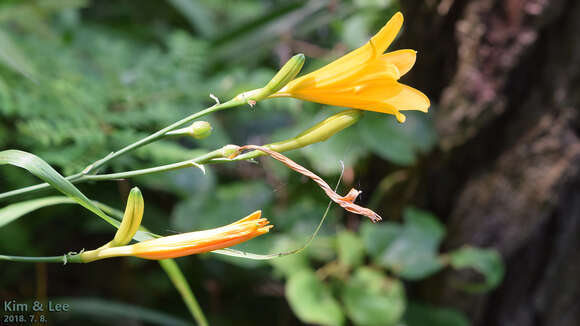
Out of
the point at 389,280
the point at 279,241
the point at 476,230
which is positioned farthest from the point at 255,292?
the point at 476,230

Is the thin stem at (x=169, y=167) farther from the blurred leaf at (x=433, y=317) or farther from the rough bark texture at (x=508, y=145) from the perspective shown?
the blurred leaf at (x=433, y=317)

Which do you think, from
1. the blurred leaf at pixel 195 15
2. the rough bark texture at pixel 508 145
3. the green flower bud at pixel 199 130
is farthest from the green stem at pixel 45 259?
the blurred leaf at pixel 195 15

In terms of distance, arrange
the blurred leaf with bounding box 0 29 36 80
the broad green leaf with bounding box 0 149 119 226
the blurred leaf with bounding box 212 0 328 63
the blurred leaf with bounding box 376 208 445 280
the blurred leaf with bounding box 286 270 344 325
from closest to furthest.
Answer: the broad green leaf with bounding box 0 149 119 226
the blurred leaf with bounding box 0 29 36 80
the blurred leaf with bounding box 286 270 344 325
the blurred leaf with bounding box 376 208 445 280
the blurred leaf with bounding box 212 0 328 63

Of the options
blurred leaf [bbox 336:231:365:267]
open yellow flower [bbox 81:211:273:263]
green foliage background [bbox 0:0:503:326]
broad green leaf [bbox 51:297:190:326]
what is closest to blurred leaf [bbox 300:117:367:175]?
green foliage background [bbox 0:0:503:326]

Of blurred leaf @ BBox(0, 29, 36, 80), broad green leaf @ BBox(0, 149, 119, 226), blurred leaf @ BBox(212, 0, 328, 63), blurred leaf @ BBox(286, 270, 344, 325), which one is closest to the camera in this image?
broad green leaf @ BBox(0, 149, 119, 226)

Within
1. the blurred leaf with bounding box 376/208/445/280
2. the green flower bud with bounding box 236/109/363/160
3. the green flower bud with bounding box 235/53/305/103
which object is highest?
the blurred leaf with bounding box 376/208/445/280

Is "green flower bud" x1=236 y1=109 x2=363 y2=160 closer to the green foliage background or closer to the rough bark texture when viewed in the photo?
the green foliage background
